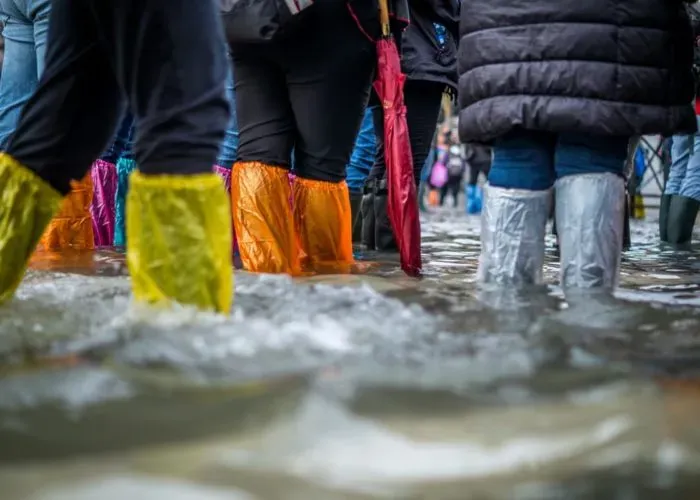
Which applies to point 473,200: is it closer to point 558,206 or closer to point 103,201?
point 103,201

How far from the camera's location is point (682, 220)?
471 cm

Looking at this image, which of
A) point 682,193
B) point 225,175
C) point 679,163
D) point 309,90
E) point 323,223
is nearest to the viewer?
point 309,90

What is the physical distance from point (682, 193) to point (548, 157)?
293 centimetres

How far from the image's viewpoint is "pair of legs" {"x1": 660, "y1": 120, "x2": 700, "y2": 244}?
463 centimetres

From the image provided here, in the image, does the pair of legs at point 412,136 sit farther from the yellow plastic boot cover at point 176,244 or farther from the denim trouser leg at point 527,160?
the yellow plastic boot cover at point 176,244

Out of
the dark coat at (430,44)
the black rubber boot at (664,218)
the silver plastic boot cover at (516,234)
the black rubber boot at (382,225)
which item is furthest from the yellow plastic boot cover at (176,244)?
the black rubber boot at (664,218)

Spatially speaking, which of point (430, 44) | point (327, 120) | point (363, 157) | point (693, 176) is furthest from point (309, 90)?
point (693, 176)

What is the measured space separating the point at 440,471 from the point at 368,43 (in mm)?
1883

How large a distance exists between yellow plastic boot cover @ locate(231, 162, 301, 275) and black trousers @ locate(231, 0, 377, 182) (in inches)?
2.0

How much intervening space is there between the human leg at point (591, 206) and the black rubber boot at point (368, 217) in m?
1.90

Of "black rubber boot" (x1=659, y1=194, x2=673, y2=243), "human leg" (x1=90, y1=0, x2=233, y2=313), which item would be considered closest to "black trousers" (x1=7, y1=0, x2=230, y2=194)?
"human leg" (x1=90, y1=0, x2=233, y2=313)

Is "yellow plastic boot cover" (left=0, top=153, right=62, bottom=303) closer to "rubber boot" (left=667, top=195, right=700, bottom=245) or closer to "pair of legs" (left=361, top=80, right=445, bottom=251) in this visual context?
"pair of legs" (left=361, top=80, right=445, bottom=251)

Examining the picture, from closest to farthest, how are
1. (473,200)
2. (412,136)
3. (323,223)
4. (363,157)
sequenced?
(323,223) → (412,136) → (363,157) → (473,200)

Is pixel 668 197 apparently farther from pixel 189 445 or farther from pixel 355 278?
pixel 189 445
